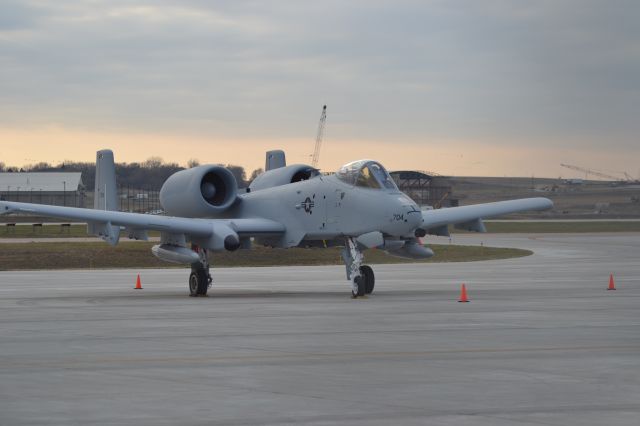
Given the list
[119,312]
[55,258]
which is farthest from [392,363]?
[55,258]

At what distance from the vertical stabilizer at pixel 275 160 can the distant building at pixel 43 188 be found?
3696 inches

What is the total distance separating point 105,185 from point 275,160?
612cm

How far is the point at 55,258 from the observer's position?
51781 mm

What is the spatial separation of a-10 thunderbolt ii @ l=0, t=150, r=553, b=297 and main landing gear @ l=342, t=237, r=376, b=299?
27 millimetres

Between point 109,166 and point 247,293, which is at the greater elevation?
point 109,166

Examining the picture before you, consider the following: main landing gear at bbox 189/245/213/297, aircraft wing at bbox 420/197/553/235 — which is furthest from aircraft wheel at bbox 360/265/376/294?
main landing gear at bbox 189/245/213/297

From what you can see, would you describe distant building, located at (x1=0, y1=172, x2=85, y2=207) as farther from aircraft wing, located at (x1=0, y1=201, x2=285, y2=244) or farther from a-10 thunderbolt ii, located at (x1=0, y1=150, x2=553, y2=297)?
aircraft wing, located at (x1=0, y1=201, x2=285, y2=244)

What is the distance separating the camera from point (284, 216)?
3155 cm

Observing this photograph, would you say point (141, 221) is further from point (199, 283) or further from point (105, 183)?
point (105, 183)

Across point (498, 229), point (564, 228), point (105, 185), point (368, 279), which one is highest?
point (105, 185)

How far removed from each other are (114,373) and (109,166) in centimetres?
2194

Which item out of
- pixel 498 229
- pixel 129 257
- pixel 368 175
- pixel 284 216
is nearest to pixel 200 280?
pixel 284 216

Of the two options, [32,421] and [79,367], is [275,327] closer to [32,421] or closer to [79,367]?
[79,367]

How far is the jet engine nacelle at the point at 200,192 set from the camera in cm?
3306
